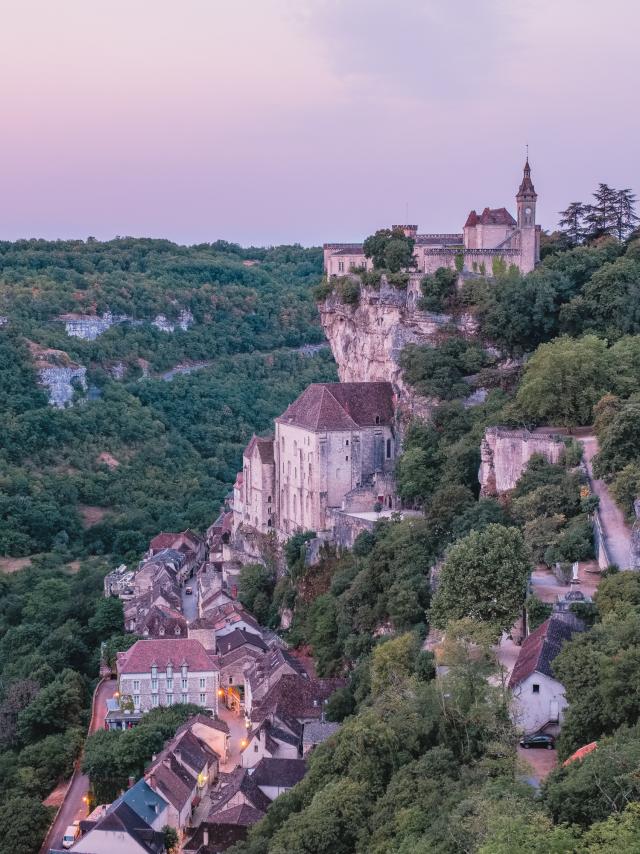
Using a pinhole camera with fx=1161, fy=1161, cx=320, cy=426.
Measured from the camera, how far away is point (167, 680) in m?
42.7

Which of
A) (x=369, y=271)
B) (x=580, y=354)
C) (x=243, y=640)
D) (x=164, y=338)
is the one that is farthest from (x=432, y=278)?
(x=164, y=338)

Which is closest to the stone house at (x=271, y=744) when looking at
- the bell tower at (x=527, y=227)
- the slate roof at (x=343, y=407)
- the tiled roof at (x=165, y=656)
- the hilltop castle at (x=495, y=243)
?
the tiled roof at (x=165, y=656)

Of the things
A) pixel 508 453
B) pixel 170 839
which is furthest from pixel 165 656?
pixel 508 453

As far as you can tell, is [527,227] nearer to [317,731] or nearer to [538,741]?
[317,731]

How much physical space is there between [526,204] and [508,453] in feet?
54.4

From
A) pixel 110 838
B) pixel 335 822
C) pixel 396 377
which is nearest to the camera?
pixel 335 822

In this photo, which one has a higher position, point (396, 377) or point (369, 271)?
point (369, 271)

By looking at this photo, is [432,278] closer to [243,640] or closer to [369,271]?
[369,271]

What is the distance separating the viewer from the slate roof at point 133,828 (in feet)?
106

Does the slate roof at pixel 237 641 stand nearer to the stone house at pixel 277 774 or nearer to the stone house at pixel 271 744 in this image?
the stone house at pixel 271 744

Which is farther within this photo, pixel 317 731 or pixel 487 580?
pixel 317 731

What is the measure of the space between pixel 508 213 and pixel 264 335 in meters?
68.3

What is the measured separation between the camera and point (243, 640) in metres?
45.6

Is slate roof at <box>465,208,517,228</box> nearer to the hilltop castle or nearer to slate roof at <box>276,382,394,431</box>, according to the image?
the hilltop castle
